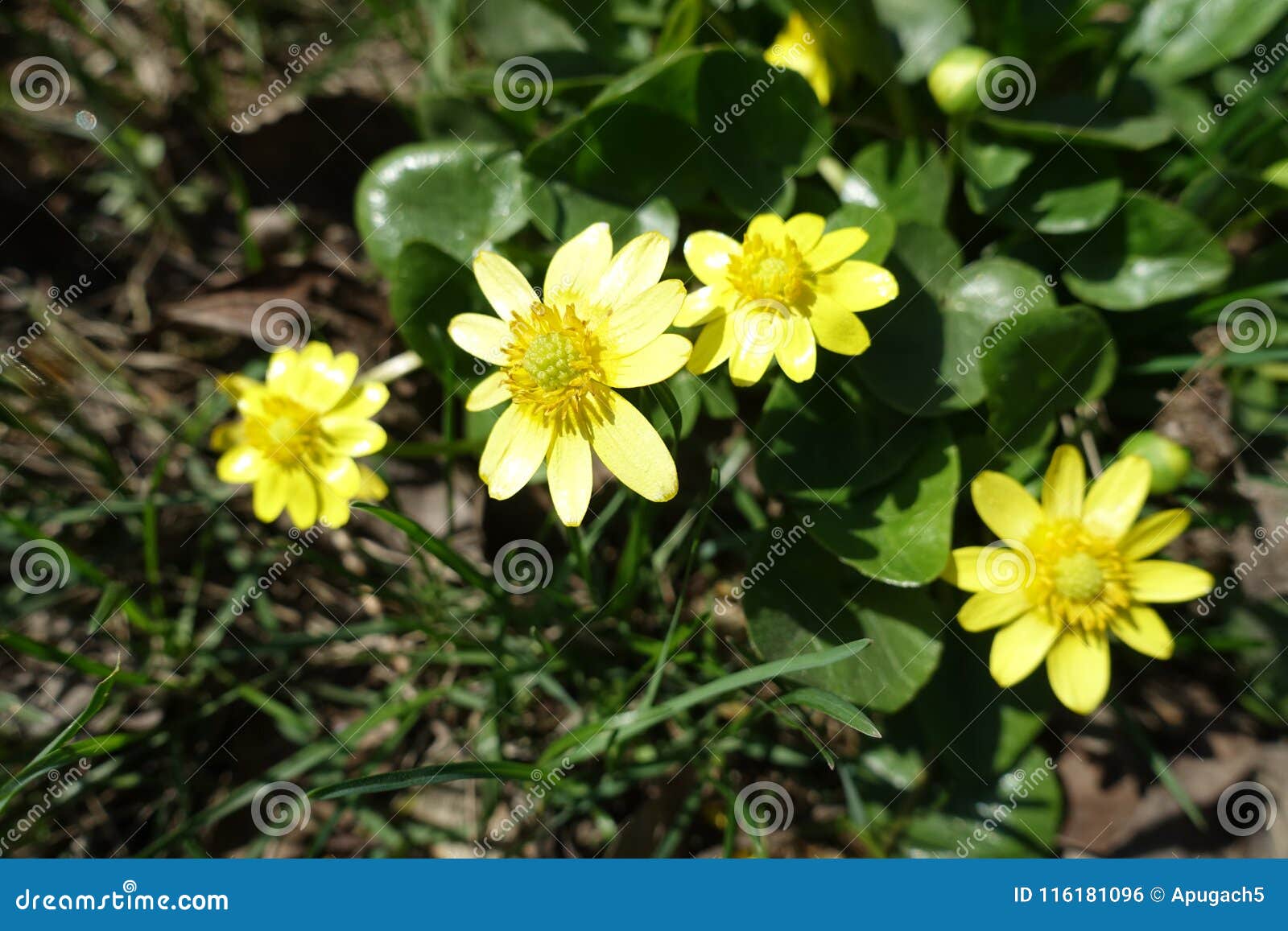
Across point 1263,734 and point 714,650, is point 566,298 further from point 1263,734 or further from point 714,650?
point 1263,734

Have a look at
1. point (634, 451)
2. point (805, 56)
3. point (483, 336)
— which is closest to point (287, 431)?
point (483, 336)

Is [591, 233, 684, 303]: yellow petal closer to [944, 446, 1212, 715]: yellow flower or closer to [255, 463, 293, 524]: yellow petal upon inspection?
[944, 446, 1212, 715]: yellow flower

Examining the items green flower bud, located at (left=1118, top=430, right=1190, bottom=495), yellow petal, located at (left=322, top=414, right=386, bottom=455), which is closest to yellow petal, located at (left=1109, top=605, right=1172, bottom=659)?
green flower bud, located at (left=1118, top=430, right=1190, bottom=495)

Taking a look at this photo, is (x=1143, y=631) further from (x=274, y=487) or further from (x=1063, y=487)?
(x=274, y=487)

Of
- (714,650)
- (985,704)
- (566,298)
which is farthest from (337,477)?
(985,704)

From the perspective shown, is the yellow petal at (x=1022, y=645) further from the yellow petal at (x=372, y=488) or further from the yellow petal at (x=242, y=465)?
the yellow petal at (x=242, y=465)

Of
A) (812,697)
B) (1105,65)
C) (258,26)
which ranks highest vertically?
(1105,65)
